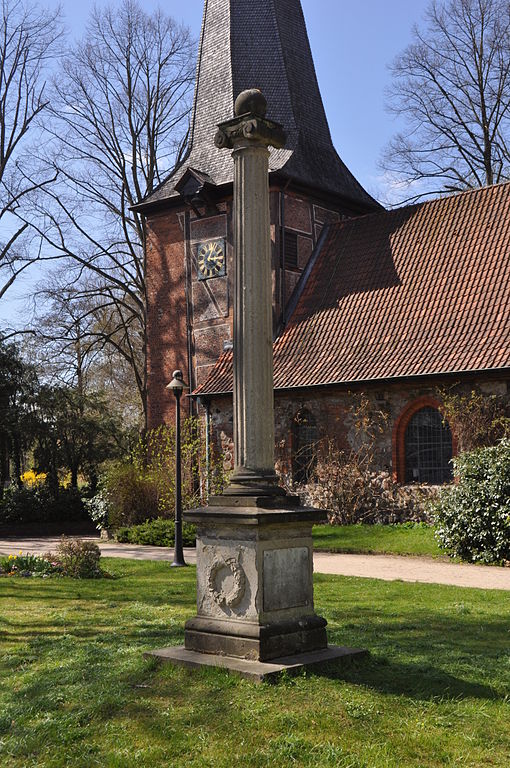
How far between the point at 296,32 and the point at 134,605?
22.2 metres

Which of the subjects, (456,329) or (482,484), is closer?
(482,484)

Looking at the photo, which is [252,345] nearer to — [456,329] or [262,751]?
[262,751]

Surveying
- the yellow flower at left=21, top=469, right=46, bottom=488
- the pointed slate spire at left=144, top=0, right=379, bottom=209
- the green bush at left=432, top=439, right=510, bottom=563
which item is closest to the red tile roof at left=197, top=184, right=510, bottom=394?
the pointed slate spire at left=144, top=0, right=379, bottom=209

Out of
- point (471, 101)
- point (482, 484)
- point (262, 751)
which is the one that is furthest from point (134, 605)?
point (471, 101)

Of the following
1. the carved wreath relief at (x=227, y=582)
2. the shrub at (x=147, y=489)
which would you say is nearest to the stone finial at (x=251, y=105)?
the carved wreath relief at (x=227, y=582)

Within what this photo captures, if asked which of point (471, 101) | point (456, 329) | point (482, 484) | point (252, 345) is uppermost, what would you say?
point (471, 101)

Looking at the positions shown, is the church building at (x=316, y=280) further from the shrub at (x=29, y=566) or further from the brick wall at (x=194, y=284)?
the shrub at (x=29, y=566)

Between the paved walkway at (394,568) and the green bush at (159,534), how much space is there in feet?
1.40

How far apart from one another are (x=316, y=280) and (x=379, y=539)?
867cm

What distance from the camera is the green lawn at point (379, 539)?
16172 mm

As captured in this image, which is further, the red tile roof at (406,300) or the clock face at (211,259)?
the clock face at (211,259)

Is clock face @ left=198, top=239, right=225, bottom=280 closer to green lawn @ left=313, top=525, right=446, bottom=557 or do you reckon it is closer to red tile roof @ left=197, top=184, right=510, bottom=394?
red tile roof @ left=197, top=184, right=510, bottom=394

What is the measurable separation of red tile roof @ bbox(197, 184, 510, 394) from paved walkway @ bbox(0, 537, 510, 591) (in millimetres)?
5022

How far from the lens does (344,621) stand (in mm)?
8344
